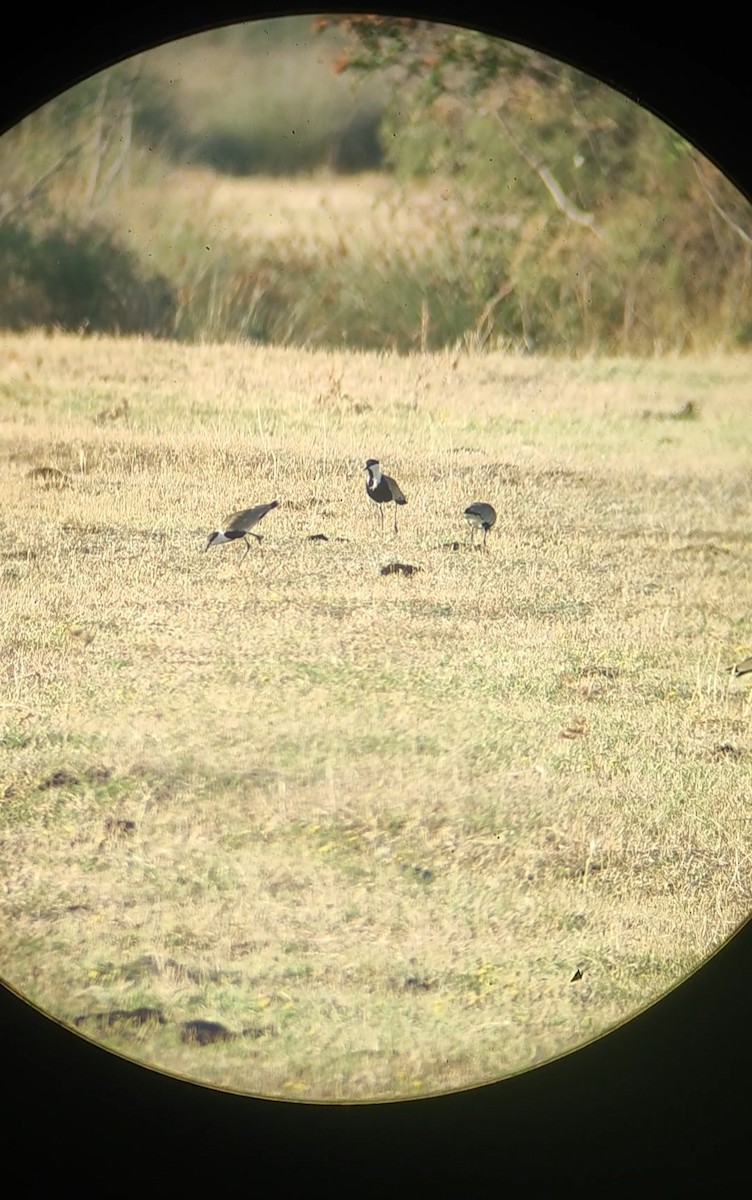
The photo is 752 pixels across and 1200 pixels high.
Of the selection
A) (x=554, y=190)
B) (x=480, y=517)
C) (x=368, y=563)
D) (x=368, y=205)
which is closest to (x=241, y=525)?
(x=368, y=563)

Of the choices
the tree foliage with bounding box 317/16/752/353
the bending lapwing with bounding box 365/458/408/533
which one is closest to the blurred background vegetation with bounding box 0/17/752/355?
the tree foliage with bounding box 317/16/752/353

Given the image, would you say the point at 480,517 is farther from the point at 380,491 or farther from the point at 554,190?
the point at 554,190

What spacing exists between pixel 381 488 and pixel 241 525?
7.5 inches

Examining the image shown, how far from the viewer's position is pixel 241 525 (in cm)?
148

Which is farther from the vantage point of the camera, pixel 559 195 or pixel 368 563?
pixel 368 563

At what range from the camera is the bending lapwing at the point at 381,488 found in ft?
4.83

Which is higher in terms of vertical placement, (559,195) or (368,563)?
(559,195)

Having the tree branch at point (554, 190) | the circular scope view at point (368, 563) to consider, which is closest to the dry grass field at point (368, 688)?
the circular scope view at point (368, 563)

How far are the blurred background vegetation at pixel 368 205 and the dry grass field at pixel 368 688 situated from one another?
0.06 meters

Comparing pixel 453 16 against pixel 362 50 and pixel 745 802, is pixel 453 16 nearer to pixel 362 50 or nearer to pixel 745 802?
pixel 362 50

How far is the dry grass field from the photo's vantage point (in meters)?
1.37

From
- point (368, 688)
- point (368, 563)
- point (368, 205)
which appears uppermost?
point (368, 205)

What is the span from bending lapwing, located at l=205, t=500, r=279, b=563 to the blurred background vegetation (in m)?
0.24

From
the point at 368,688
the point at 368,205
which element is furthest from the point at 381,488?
the point at 368,205
